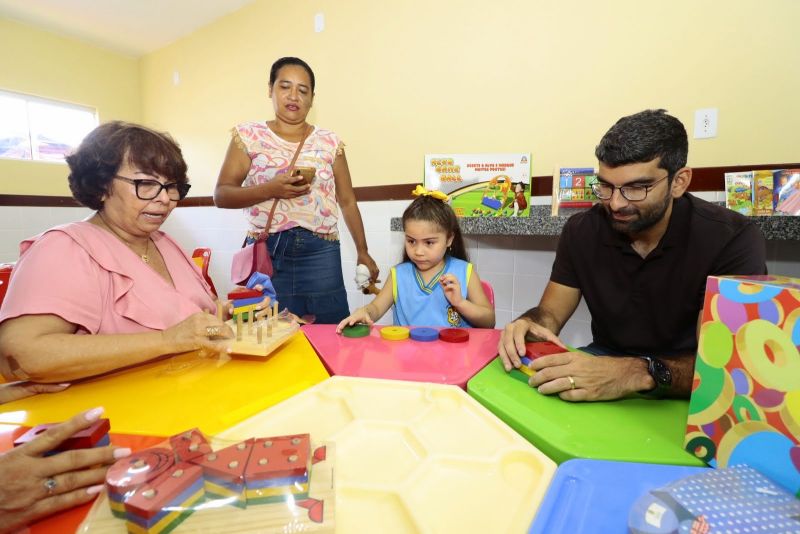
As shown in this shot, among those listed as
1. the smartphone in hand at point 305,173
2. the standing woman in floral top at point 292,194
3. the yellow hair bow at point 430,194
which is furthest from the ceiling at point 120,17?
the yellow hair bow at point 430,194

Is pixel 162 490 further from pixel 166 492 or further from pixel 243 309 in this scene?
pixel 243 309

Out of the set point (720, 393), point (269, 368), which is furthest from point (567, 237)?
point (269, 368)

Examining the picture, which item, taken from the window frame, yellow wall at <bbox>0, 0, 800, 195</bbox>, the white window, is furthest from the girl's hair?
the window frame

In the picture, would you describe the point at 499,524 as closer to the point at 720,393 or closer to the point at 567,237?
the point at 720,393

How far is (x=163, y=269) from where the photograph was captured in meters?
1.41

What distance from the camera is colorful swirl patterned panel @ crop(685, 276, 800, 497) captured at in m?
0.62

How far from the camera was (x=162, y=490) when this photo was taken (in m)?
0.55

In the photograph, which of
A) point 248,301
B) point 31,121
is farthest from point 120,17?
point 248,301

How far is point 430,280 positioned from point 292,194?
79cm

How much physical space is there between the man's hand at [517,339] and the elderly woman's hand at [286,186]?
125 cm

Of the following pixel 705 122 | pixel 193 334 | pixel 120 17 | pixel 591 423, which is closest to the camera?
pixel 591 423

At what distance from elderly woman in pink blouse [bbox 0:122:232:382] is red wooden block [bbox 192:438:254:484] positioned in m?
0.54

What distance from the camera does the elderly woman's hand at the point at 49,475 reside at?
59cm

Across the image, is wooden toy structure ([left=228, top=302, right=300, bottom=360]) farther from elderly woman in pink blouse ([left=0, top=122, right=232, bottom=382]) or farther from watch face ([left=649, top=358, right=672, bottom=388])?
watch face ([left=649, top=358, right=672, bottom=388])
